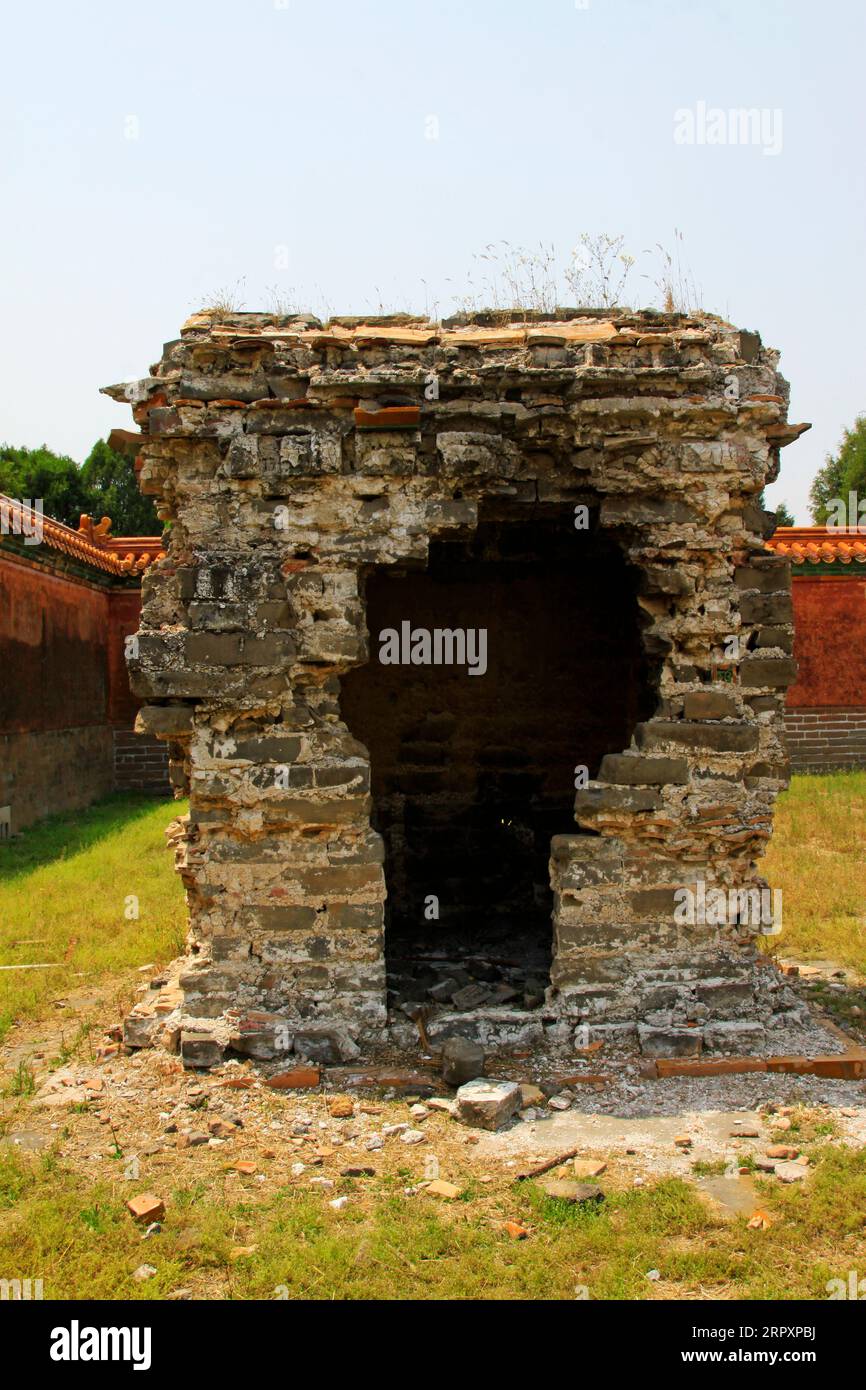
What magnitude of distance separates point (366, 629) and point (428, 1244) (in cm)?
285

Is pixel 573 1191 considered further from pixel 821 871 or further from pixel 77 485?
pixel 77 485

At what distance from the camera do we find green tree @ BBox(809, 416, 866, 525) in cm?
3042

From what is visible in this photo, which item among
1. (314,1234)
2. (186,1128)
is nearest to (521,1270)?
(314,1234)

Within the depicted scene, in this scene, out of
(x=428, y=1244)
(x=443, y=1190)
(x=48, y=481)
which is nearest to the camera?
(x=428, y=1244)

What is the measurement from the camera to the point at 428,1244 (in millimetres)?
3564

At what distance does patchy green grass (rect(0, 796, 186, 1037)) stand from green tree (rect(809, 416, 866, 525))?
970 inches

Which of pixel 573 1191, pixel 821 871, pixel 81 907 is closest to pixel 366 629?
pixel 573 1191

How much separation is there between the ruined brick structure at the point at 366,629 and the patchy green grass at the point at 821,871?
2.03 metres

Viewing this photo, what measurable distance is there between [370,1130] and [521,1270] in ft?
4.07

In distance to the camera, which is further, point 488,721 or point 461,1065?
point 488,721

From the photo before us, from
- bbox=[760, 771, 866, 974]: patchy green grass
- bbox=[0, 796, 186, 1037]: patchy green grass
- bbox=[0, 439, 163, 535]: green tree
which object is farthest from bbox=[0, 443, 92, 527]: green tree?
bbox=[760, 771, 866, 974]: patchy green grass

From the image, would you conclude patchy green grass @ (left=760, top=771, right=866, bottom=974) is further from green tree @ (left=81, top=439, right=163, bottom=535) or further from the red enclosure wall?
green tree @ (left=81, top=439, right=163, bottom=535)

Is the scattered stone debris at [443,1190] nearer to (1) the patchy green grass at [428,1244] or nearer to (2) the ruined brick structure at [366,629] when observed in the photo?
(1) the patchy green grass at [428,1244]
